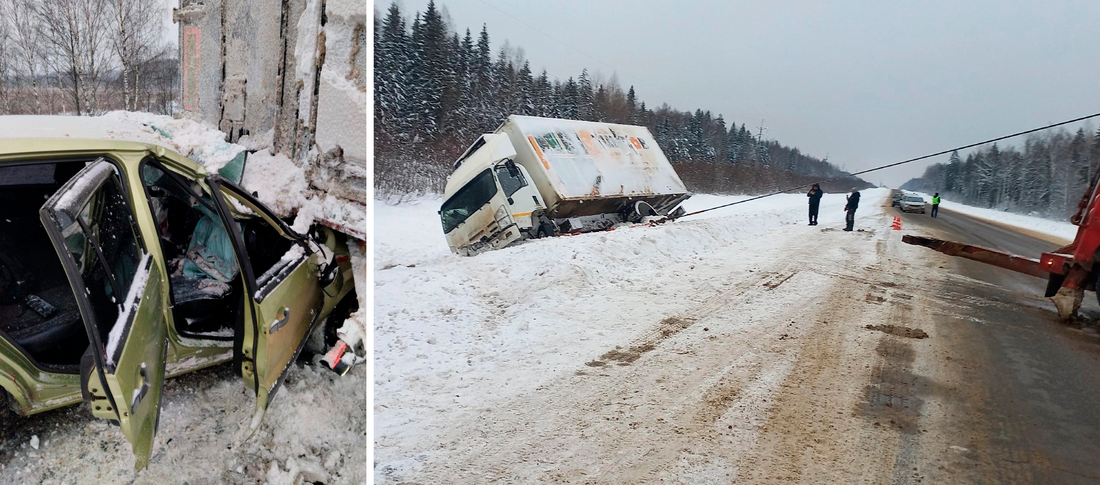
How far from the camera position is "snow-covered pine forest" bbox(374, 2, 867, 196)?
150 cm

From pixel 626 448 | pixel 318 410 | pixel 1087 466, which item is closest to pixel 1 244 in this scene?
pixel 318 410

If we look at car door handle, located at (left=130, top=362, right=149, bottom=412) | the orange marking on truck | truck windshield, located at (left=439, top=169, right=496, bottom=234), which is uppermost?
the orange marking on truck

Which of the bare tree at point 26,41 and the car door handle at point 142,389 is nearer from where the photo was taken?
the car door handle at point 142,389

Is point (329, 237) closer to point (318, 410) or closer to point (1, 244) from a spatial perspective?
point (318, 410)

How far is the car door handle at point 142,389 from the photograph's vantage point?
161cm

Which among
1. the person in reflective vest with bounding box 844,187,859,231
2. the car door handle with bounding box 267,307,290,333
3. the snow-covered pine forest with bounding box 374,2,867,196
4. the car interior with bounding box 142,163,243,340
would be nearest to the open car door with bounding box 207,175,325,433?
the car door handle with bounding box 267,307,290,333

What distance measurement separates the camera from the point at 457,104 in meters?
1.69

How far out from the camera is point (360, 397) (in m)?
2.61

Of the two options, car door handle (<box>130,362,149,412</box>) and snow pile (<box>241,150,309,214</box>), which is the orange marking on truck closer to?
snow pile (<box>241,150,309,214</box>)

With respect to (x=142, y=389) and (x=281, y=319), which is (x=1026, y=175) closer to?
(x=281, y=319)

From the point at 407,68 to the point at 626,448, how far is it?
128cm

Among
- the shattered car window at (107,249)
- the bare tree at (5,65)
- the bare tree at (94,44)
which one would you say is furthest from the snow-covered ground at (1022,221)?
the bare tree at (5,65)

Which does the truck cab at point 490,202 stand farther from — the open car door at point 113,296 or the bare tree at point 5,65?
the bare tree at point 5,65

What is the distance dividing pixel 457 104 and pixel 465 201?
652mm
